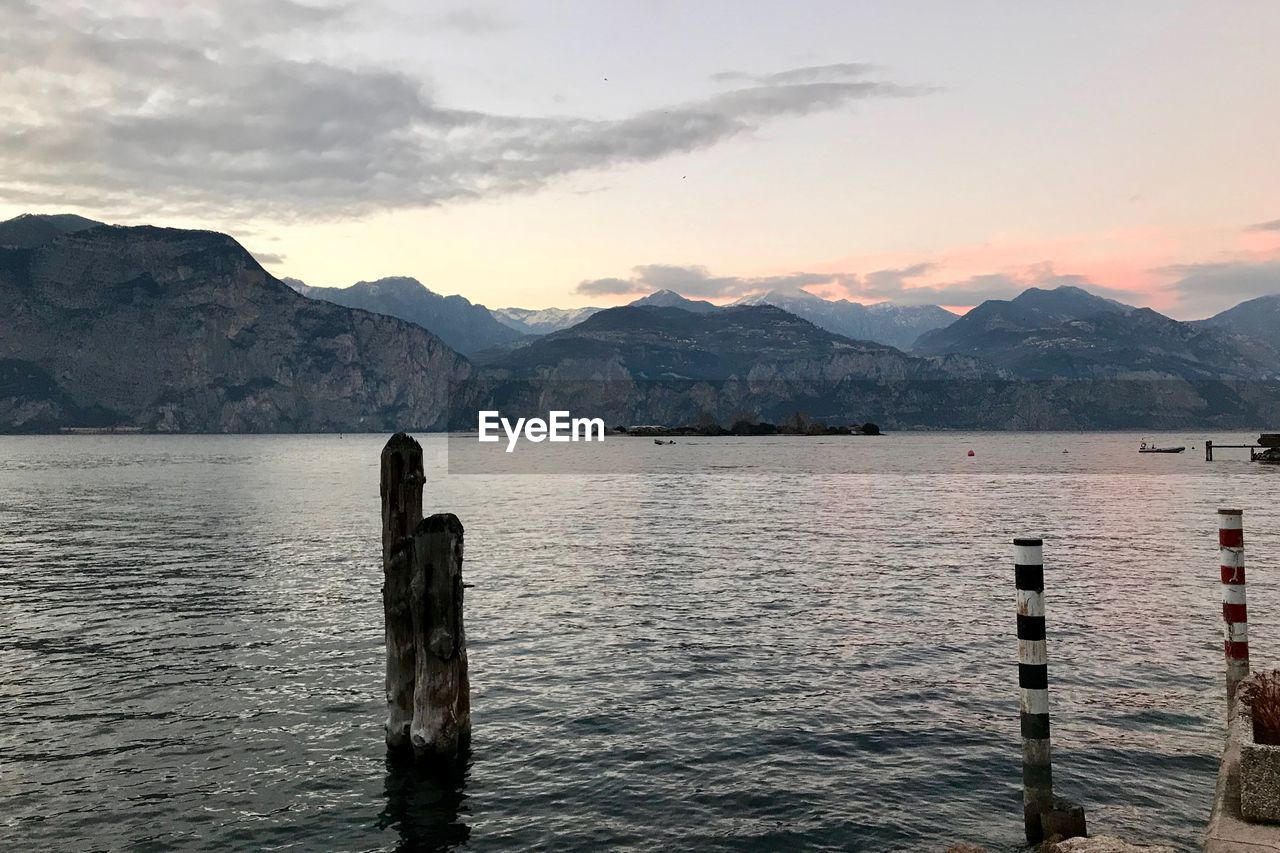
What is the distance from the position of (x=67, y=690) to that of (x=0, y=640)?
6.53 meters

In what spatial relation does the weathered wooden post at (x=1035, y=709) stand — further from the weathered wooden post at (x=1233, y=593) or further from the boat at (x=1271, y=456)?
the boat at (x=1271, y=456)

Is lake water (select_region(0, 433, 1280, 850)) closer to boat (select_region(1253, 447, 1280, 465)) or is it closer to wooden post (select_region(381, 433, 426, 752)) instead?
wooden post (select_region(381, 433, 426, 752))

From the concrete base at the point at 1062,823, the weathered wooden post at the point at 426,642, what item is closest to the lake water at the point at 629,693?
the weathered wooden post at the point at 426,642

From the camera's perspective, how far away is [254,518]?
56688 millimetres

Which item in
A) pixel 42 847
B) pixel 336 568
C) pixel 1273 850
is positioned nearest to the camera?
pixel 1273 850

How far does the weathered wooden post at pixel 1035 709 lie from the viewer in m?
9.52

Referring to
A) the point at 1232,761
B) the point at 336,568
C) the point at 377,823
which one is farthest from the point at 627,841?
the point at 336,568

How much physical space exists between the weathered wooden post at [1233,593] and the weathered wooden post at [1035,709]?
11.7 ft

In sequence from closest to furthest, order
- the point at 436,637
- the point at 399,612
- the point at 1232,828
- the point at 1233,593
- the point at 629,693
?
the point at 1232,828 → the point at 1233,593 → the point at 436,637 → the point at 399,612 → the point at 629,693

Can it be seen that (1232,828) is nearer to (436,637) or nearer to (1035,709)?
(1035,709)

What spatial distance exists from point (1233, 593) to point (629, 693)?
10.3 m

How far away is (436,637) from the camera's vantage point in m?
13.7

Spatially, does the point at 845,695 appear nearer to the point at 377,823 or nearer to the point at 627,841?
the point at 627,841

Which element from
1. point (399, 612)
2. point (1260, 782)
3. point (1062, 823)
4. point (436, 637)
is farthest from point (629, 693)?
point (1260, 782)
